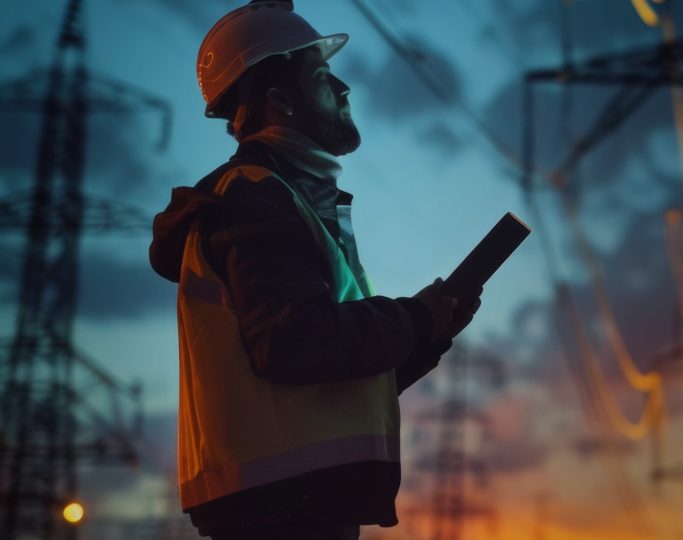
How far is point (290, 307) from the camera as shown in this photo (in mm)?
2611

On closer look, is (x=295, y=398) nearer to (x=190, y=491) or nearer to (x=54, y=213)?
(x=190, y=491)

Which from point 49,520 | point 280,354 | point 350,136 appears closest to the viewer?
point 280,354

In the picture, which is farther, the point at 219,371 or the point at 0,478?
the point at 0,478

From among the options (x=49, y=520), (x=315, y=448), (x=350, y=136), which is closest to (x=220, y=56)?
(x=350, y=136)

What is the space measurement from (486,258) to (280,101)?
0.67 metres

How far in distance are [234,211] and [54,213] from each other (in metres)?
22.8

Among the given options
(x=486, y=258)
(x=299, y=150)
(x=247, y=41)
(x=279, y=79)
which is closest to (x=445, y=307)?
(x=486, y=258)

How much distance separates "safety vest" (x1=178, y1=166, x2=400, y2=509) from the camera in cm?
269

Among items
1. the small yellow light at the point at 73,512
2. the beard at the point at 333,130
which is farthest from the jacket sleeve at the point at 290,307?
the small yellow light at the point at 73,512

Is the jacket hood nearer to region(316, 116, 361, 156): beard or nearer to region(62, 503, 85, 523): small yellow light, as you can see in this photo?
region(316, 116, 361, 156): beard

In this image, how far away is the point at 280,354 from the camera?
2.62 m

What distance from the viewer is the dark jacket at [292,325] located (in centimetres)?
263

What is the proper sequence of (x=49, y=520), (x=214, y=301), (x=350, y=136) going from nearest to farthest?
(x=214, y=301)
(x=350, y=136)
(x=49, y=520)

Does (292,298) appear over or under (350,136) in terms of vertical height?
under
